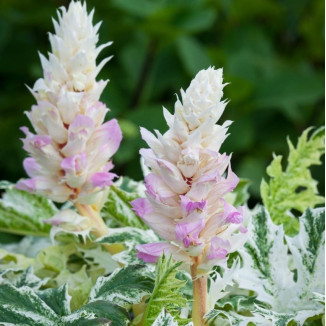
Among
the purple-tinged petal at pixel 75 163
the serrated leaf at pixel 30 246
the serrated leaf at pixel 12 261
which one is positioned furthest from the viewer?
the serrated leaf at pixel 30 246

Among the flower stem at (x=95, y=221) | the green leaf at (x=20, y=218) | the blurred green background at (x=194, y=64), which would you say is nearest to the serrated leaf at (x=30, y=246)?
the green leaf at (x=20, y=218)

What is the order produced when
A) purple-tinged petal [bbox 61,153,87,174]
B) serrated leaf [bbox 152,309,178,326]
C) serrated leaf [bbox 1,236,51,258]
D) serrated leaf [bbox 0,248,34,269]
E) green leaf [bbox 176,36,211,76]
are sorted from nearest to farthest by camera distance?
serrated leaf [bbox 152,309,178,326] < purple-tinged petal [bbox 61,153,87,174] < serrated leaf [bbox 0,248,34,269] < serrated leaf [bbox 1,236,51,258] < green leaf [bbox 176,36,211,76]

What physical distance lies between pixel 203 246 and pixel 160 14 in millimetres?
1078

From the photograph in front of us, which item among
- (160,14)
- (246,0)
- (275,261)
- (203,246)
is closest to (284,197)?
(275,261)

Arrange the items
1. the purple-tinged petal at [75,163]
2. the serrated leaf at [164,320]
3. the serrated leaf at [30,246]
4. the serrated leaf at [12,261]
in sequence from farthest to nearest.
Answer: the serrated leaf at [30,246]
the serrated leaf at [12,261]
the purple-tinged petal at [75,163]
the serrated leaf at [164,320]

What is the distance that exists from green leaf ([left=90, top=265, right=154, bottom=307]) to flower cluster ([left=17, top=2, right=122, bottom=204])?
88mm

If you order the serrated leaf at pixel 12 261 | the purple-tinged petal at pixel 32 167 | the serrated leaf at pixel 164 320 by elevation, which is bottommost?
the serrated leaf at pixel 164 320

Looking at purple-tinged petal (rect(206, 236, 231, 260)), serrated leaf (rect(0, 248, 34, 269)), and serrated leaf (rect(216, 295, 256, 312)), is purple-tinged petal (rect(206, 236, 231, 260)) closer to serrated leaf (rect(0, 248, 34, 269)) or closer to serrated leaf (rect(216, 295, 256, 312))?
serrated leaf (rect(216, 295, 256, 312))

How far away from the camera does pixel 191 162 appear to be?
0.50 meters

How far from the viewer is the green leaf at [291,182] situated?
0.71m

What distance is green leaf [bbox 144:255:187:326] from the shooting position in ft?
1.65

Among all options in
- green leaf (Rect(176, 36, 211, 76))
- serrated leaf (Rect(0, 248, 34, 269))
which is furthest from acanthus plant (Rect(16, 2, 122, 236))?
green leaf (Rect(176, 36, 211, 76))

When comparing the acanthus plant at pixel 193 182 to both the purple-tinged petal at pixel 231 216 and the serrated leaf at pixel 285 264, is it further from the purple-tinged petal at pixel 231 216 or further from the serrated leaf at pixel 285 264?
the serrated leaf at pixel 285 264

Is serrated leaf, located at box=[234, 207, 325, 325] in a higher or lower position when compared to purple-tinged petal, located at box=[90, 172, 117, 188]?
lower
